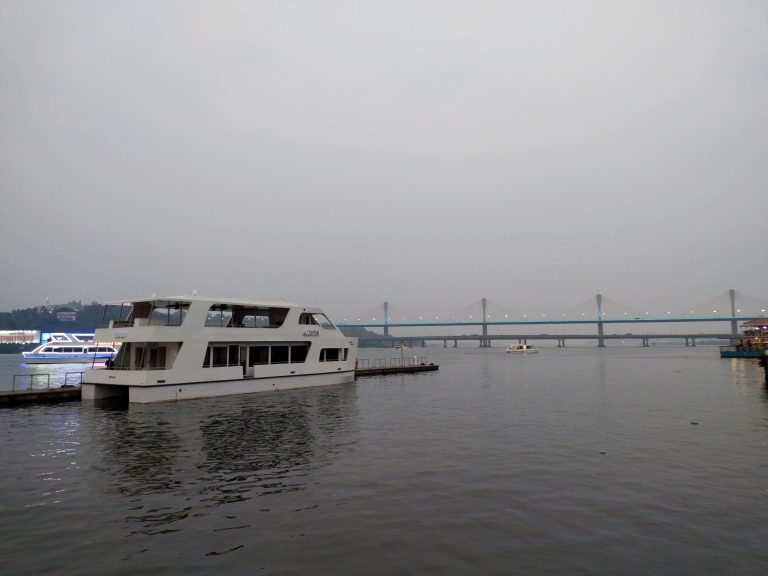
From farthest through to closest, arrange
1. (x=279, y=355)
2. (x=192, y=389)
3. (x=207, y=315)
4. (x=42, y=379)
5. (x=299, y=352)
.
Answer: (x=42, y=379), (x=299, y=352), (x=279, y=355), (x=207, y=315), (x=192, y=389)

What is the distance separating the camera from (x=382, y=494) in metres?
11.6

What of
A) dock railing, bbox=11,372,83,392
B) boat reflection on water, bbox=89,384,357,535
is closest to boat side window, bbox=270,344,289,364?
boat reflection on water, bbox=89,384,357,535

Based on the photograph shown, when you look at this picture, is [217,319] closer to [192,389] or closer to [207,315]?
[207,315]

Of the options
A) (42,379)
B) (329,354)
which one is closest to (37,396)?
(329,354)

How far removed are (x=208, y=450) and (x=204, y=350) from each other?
1303 centimetres

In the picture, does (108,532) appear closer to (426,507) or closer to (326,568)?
(326,568)

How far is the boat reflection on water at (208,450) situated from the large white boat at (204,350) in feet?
4.61

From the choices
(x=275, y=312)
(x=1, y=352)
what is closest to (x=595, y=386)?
(x=275, y=312)

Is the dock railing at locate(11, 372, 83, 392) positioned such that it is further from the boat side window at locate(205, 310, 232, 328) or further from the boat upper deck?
the boat side window at locate(205, 310, 232, 328)

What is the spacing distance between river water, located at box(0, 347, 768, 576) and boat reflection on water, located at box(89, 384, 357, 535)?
0.08 m

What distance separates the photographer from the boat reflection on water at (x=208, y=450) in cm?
1133

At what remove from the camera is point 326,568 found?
25.8ft

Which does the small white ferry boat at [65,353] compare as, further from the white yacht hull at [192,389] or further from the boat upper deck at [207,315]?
the white yacht hull at [192,389]

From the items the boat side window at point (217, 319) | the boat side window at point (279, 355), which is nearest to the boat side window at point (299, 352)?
the boat side window at point (279, 355)
